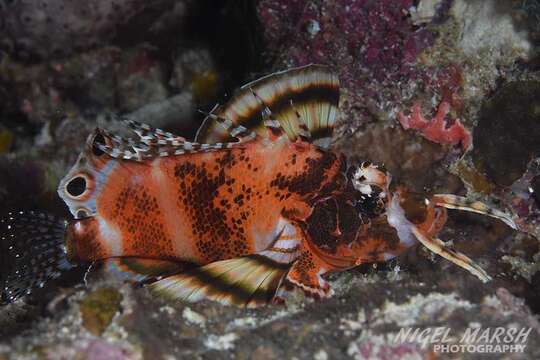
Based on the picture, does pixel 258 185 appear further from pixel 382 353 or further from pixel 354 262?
pixel 382 353

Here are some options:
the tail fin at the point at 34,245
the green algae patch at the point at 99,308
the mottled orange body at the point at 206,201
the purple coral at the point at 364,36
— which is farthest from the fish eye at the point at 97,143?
the purple coral at the point at 364,36

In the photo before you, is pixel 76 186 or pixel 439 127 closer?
pixel 76 186

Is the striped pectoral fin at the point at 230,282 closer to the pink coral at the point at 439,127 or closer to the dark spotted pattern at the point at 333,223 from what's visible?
the dark spotted pattern at the point at 333,223

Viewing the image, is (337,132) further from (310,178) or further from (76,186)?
(76,186)

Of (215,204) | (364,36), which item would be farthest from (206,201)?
(364,36)

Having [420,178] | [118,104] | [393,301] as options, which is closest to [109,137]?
[393,301]

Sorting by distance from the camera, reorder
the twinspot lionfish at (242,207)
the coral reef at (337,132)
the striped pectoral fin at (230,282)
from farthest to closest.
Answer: the twinspot lionfish at (242,207) → the striped pectoral fin at (230,282) → the coral reef at (337,132)
